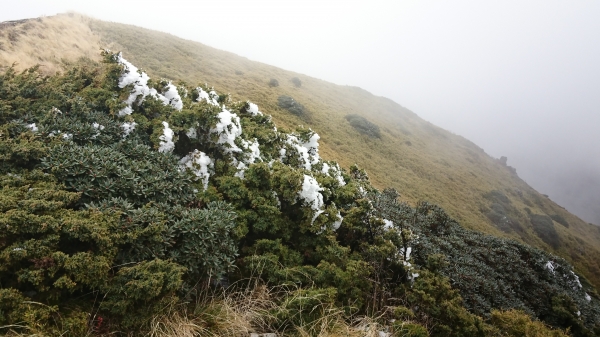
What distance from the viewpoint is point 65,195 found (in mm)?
3898

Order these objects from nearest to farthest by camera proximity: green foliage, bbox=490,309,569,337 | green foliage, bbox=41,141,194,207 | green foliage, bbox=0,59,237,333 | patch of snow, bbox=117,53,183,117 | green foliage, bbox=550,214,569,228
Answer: green foliage, bbox=0,59,237,333 → green foliage, bbox=41,141,194,207 → green foliage, bbox=490,309,569,337 → patch of snow, bbox=117,53,183,117 → green foliage, bbox=550,214,569,228

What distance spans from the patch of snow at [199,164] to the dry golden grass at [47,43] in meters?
6.30

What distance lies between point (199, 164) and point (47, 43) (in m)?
16.3

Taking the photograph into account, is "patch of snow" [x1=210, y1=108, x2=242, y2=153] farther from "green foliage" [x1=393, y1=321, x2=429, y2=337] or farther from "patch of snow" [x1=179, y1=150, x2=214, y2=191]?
"green foliage" [x1=393, y1=321, x2=429, y2=337]

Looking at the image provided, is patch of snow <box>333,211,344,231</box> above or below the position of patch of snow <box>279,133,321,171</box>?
below

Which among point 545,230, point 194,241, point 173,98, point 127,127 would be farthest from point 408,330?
point 545,230

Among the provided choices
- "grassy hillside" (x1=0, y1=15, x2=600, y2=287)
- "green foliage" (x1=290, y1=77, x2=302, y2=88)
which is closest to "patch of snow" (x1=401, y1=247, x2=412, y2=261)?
"grassy hillside" (x1=0, y1=15, x2=600, y2=287)

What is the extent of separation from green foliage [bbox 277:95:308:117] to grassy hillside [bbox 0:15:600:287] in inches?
20.5

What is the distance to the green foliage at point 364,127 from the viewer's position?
103 ft

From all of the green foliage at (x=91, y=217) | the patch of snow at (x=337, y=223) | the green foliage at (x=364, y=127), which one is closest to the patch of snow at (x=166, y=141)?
the green foliage at (x=91, y=217)

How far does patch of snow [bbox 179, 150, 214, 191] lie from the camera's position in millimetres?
5832

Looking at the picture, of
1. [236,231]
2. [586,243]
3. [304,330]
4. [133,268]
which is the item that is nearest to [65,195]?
[133,268]

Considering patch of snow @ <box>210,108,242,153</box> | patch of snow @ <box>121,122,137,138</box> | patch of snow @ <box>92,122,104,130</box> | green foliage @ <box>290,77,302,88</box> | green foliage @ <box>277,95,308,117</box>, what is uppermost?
green foliage @ <box>290,77,302,88</box>

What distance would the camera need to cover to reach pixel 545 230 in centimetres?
2762
